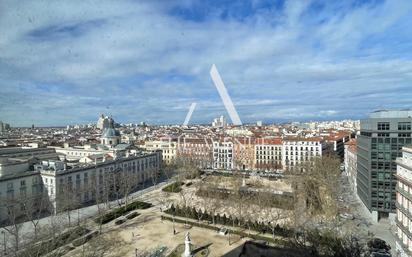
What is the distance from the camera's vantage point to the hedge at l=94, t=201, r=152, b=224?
43544 millimetres

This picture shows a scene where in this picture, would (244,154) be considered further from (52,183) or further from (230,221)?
(52,183)

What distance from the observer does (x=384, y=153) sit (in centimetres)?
4319

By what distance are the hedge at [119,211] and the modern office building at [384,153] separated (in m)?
34.2

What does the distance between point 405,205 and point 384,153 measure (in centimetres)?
1289

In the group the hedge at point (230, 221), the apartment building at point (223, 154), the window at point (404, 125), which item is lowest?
the hedge at point (230, 221)

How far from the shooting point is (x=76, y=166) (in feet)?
176

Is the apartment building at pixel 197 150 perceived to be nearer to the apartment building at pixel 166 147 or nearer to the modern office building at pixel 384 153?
the apartment building at pixel 166 147

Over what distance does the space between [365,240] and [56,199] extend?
40.9 m

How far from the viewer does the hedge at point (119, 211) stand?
1714 inches

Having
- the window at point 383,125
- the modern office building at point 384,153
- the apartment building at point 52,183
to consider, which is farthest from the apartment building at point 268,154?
the window at point 383,125

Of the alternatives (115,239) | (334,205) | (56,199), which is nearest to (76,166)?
(56,199)

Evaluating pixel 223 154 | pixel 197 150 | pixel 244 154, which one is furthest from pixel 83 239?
pixel 244 154

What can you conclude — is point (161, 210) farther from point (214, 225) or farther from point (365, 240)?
point (365, 240)

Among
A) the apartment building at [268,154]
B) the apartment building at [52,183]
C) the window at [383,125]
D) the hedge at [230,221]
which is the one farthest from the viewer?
the apartment building at [268,154]
